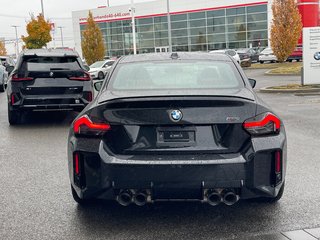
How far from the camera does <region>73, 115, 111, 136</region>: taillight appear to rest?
400 centimetres

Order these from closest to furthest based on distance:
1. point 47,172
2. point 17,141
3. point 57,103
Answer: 1. point 47,172
2. point 17,141
3. point 57,103

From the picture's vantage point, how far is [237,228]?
13.7 ft

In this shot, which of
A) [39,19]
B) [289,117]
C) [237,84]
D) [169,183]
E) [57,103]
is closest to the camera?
[169,183]

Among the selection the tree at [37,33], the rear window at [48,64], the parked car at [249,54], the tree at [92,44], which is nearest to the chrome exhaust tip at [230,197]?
the rear window at [48,64]

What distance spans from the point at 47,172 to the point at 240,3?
165 ft

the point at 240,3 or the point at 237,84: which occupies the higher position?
the point at 240,3

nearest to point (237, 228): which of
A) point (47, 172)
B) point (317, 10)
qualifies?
point (47, 172)

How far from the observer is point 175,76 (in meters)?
4.84

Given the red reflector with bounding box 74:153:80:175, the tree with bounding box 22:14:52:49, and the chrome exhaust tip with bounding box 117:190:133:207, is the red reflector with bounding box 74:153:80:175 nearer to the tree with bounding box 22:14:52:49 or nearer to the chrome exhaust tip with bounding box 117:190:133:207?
the chrome exhaust tip with bounding box 117:190:133:207

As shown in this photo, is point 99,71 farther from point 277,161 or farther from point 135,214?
point 277,161

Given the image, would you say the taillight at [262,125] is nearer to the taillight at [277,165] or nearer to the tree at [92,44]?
the taillight at [277,165]

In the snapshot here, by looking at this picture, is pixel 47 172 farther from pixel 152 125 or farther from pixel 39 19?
pixel 39 19

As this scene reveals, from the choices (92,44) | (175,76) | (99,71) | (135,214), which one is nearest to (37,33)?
(92,44)

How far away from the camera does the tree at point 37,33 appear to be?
138 ft
